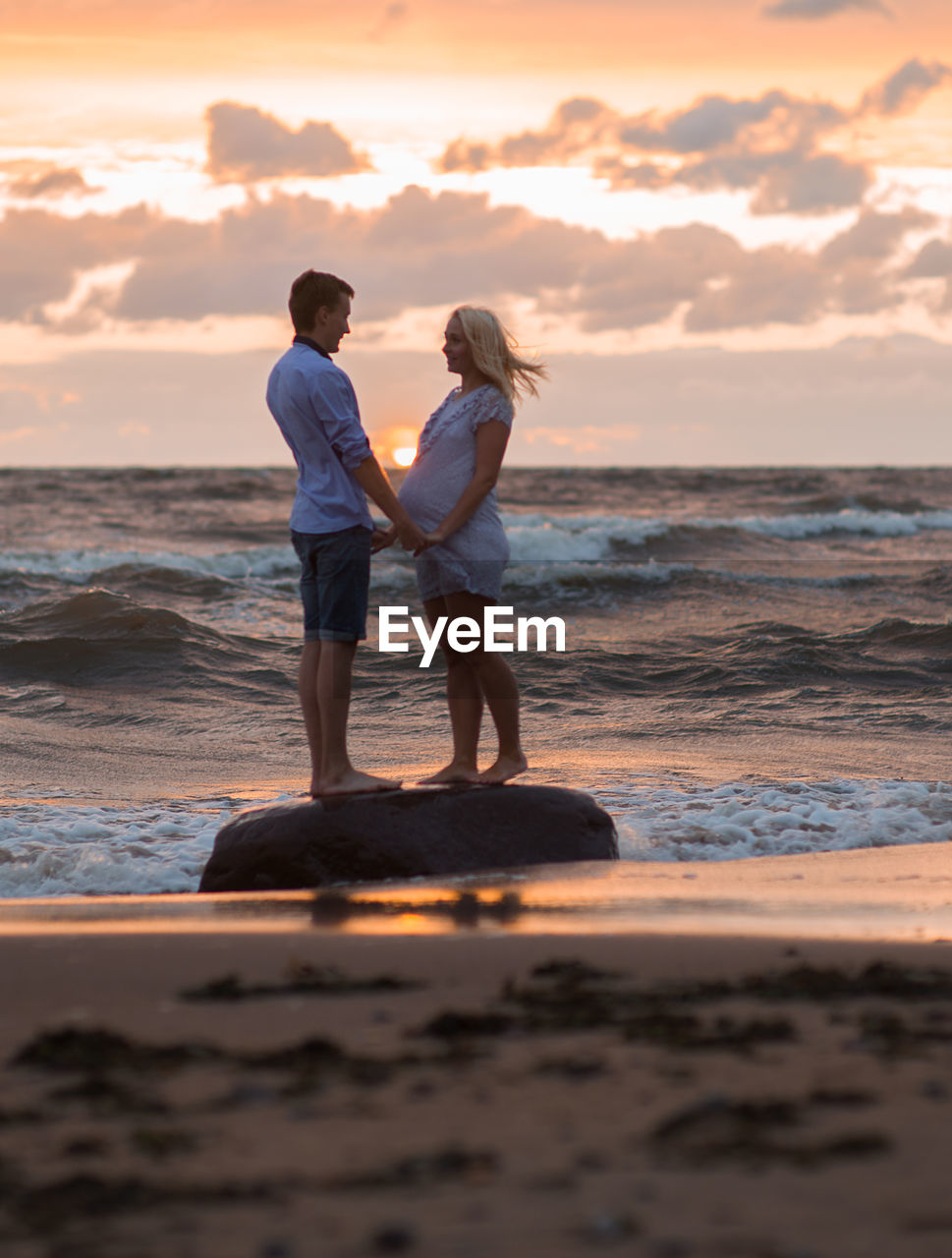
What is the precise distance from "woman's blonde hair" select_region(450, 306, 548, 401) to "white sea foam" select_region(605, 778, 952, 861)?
2098mm

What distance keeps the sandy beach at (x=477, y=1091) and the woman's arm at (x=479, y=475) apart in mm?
1848

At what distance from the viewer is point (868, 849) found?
567cm

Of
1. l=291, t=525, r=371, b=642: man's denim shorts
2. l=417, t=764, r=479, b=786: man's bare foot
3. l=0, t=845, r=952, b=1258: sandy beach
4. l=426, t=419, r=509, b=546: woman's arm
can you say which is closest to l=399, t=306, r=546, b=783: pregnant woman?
l=426, t=419, r=509, b=546: woman's arm

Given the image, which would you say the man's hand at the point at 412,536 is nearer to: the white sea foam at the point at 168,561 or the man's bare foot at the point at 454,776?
the man's bare foot at the point at 454,776

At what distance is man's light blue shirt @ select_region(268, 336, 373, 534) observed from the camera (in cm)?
501

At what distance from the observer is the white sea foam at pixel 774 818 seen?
582 cm

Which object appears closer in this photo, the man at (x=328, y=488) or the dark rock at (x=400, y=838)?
the man at (x=328, y=488)

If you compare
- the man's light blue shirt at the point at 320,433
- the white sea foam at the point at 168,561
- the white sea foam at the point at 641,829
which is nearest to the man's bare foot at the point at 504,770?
the white sea foam at the point at 641,829

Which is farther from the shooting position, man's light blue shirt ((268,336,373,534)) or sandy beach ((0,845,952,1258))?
man's light blue shirt ((268,336,373,534))

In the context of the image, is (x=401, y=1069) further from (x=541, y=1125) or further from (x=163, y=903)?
(x=163, y=903)

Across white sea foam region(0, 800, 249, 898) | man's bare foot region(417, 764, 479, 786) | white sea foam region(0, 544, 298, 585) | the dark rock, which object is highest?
white sea foam region(0, 544, 298, 585)

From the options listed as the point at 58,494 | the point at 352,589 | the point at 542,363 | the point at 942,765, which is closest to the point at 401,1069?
the point at 352,589

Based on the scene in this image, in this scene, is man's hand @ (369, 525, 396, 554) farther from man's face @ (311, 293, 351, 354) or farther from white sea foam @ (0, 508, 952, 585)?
white sea foam @ (0, 508, 952, 585)

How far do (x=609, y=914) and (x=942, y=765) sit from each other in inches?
163
